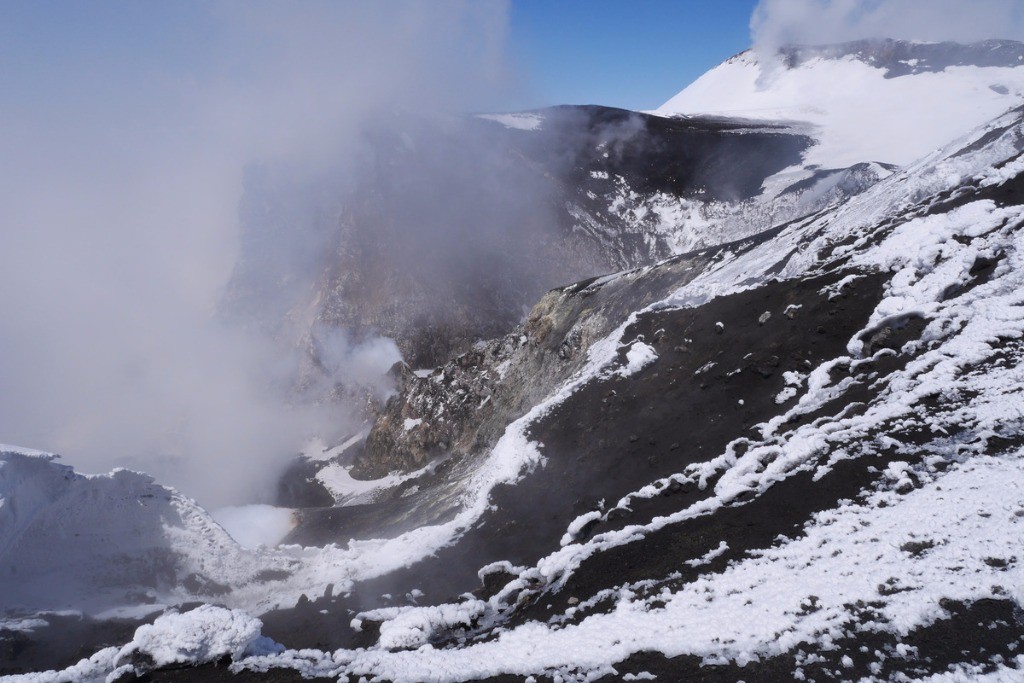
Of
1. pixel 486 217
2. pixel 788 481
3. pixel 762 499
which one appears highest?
pixel 486 217

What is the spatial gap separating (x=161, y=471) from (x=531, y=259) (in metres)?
49.5

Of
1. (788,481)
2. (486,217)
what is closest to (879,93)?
(486,217)

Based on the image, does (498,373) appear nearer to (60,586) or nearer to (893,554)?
(60,586)

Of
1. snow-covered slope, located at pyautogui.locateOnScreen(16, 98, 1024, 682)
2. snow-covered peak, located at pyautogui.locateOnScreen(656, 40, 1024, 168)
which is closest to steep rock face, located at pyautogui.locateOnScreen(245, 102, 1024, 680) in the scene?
snow-covered slope, located at pyautogui.locateOnScreen(16, 98, 1024, 682)

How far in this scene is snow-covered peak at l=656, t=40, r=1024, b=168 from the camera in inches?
2525

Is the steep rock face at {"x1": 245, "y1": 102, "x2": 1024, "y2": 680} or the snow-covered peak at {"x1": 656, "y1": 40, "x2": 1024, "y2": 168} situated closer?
the steep rock face at {"x1": 245, "y1": 102, "x2": 1024, "y2": 680}

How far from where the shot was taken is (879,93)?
82000 millimetres

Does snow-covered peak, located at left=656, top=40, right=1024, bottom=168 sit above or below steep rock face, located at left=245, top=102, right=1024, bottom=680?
above

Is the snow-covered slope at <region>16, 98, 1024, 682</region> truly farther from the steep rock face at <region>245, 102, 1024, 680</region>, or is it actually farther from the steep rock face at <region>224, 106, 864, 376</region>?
the steep rock face at <region>224, 106, 864, 376</region>

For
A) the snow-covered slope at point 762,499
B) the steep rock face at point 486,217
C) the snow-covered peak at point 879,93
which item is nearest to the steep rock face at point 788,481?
the snow-covered slope at point 762,499

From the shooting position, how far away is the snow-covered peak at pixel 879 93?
6412 cm

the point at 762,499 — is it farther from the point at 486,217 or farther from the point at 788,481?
the point at 486,217

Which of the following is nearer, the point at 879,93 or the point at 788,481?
the point at 788,481

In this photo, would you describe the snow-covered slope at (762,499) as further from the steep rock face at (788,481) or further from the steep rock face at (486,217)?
the steep rock face at (486,217)
